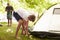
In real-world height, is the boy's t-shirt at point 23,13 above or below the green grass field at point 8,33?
above

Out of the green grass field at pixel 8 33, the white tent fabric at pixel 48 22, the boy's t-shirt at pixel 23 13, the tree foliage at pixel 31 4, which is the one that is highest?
the tree foliage at pixel 31 4

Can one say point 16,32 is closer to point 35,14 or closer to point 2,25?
point 2,25

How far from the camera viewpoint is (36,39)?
1.67m

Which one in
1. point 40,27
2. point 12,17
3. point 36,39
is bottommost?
point 36,39

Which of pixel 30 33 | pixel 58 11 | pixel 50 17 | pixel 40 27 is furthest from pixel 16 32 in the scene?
pixel 58 11

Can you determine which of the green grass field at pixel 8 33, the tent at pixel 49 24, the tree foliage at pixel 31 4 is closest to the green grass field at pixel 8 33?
the green grass field at pixel 8 33

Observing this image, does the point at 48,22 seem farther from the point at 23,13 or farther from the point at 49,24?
the point at 23,13

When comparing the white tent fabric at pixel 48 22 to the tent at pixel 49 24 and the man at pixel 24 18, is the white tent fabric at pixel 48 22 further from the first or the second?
the man at pixel 24 18

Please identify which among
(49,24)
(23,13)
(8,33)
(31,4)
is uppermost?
(31,4)

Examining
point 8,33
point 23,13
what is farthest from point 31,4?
point 8,33

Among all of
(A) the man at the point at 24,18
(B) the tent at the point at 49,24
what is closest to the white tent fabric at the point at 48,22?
(B) the tent at the point at 49,24

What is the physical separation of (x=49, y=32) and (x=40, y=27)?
0.38 ft

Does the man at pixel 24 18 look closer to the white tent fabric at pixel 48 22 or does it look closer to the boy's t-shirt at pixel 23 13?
the boy's t-shirt at pixel 23 13

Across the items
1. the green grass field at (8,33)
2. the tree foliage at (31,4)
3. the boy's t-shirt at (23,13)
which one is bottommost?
the green grass field at (8,33)
